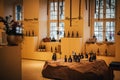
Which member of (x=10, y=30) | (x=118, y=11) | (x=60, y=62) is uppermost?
(x=118, y=11)

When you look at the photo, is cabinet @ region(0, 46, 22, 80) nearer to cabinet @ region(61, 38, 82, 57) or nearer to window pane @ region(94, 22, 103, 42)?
cabinet @ region(61, 38, 82, 57)

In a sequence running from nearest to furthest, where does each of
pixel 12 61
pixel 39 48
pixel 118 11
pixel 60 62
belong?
pixel 12 61
pixel 60 62
pixel 118 11
pixel 39 48

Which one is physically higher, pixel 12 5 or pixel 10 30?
pixel 12 5

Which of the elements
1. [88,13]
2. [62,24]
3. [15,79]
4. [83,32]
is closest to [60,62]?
[15,79]

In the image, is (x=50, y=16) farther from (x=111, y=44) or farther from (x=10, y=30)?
(x=10, y=30)

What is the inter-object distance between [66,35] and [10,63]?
23.1ft

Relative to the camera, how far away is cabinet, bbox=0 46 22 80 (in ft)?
10.8

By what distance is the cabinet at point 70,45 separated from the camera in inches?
378

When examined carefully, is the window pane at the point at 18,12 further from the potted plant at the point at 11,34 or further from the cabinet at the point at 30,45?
the potted plant at the point at 11,34

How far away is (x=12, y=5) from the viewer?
42.5ft

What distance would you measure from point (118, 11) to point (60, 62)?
13.3ft

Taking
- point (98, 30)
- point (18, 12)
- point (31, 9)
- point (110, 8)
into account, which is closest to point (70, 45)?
point (98, 30)

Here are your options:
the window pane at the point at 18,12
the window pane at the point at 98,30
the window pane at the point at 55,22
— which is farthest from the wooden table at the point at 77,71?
the window pane at the point at 18,12

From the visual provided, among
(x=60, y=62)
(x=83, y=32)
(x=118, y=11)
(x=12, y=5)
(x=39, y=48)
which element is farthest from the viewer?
(x=12, y=5)
